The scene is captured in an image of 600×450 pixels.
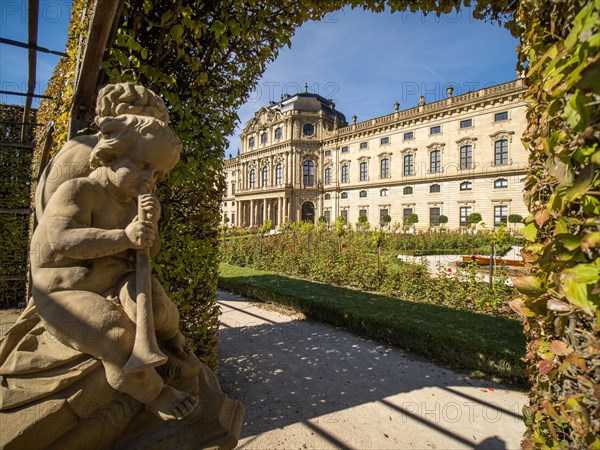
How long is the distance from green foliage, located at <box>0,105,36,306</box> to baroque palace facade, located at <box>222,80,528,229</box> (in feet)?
45.1

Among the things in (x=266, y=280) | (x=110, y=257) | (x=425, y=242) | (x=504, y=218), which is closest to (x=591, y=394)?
(x=110, y=257)

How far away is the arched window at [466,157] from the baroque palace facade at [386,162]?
0.08 metres

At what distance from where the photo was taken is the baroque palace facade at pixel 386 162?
2578 centimetres

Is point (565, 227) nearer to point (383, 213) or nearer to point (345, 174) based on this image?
point (383, 213)

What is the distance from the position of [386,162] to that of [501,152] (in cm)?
1072

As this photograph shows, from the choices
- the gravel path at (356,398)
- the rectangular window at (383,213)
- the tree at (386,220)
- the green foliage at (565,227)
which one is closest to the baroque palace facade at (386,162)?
the rectangular window at (383,213)

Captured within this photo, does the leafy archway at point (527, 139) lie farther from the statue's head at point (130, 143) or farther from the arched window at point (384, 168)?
the arched window at point (384, 168)

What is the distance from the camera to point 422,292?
7.53 m

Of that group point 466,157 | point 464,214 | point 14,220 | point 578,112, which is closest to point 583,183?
point 578,112

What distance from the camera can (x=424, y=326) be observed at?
5035 mm

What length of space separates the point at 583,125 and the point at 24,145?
9.28 m

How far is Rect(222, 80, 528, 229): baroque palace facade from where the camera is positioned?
2578 centimetres

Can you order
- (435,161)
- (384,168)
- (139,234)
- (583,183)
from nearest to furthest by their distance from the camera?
(583,183) → (139,234) → (435,161) → (384,168)

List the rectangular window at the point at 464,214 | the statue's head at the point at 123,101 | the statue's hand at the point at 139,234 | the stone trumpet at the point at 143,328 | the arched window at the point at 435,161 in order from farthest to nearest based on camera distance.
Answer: the arched window at the point at 435,161 → the rectangular window at the point at 464,214 → the statue's head at the point at 123,101 → the statue's hand at the point at 139,234 → the stone trumpet at the point at 143,328
